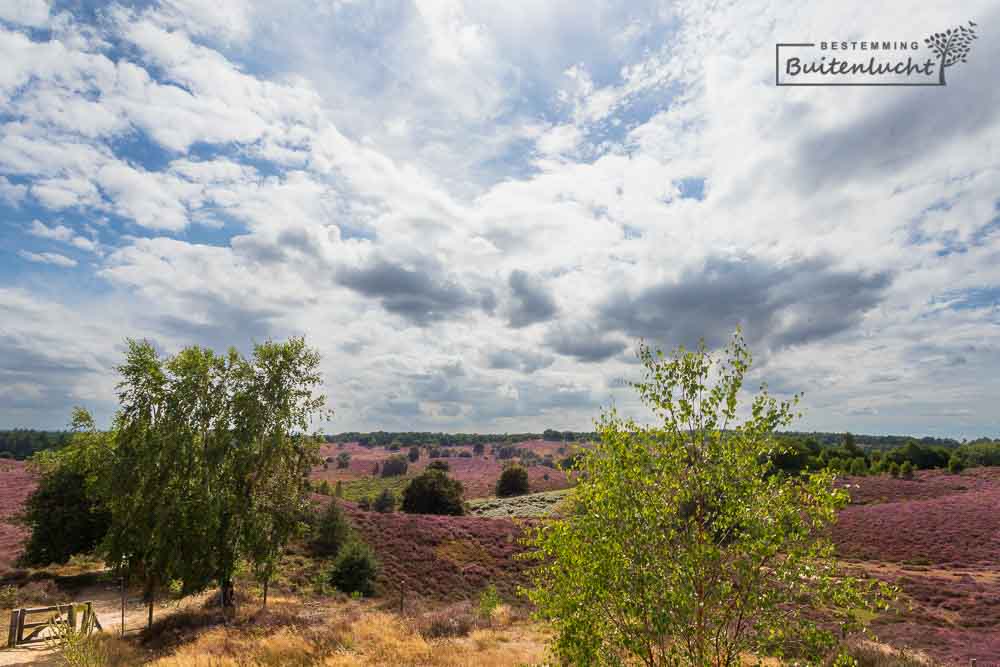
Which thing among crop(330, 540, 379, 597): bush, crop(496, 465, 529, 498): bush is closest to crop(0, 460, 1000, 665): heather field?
crop(330, 540, 379, 597): bush

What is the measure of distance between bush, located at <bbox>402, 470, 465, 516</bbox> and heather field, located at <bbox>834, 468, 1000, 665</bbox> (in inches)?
1644

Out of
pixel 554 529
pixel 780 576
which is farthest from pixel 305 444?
pixel 780 576

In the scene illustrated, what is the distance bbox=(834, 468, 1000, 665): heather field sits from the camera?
26109mm

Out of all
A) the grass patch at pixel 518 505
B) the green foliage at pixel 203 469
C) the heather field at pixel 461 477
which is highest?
the green foliage at pixel 203 469

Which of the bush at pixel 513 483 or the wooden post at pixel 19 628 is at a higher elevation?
the wooden post at pixel 19 628

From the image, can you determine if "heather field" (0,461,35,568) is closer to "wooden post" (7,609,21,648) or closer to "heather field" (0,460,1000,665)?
"heather field" (0,460,1000,665)

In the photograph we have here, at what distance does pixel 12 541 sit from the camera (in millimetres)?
38969

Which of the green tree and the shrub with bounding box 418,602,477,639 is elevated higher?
the green tree

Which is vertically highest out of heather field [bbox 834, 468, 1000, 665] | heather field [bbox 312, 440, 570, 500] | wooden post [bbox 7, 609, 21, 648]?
wooden post [bbox 7, 609, 21, 648]

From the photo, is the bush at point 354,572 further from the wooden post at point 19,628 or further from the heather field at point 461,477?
the heather field at point 461,477

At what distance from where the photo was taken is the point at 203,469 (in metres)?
20.0

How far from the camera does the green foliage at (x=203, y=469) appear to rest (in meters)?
19.2

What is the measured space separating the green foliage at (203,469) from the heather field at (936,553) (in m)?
21.7

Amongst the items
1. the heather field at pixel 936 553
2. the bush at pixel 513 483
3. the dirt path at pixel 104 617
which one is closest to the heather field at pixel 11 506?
the dirt path at pixel 104 617
